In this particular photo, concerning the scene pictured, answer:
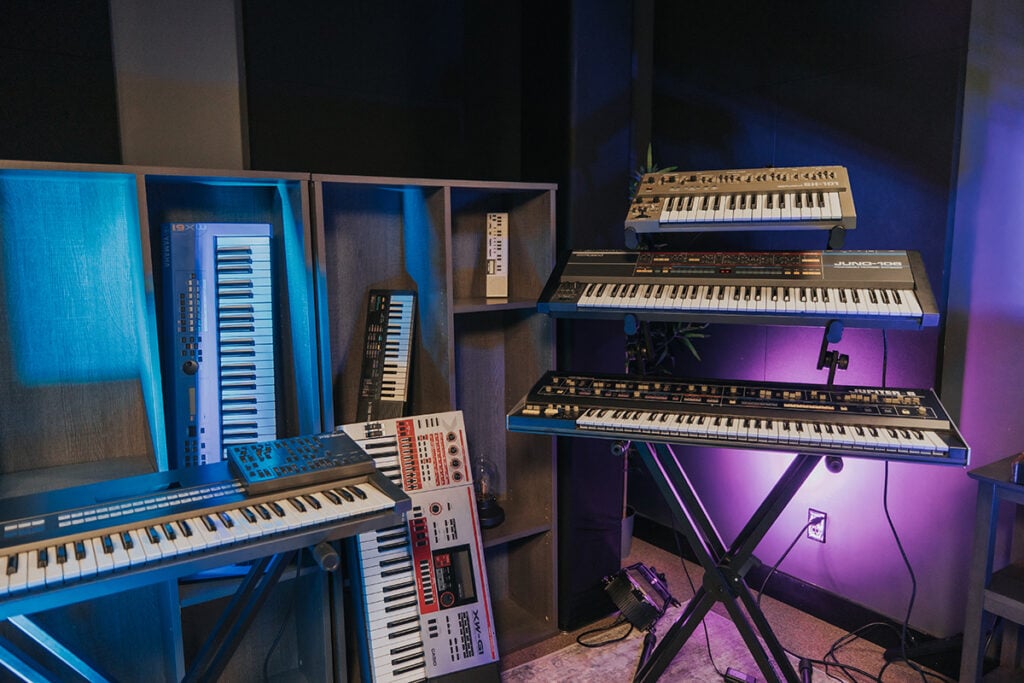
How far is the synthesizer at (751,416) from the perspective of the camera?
1688 mm

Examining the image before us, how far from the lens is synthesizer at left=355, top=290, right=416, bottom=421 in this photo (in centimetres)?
233

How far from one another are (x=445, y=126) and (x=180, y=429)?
5.33 ft

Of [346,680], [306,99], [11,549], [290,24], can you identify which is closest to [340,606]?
[346,680]

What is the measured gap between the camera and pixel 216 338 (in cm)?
197

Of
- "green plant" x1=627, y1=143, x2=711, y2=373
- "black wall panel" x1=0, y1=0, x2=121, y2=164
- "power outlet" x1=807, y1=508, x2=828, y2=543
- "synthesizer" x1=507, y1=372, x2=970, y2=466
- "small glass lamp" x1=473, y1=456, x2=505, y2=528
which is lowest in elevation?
"power outlet" x1=807, y1=508, x2=828, y2=543

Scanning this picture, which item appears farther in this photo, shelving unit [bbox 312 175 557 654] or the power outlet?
the power outlet

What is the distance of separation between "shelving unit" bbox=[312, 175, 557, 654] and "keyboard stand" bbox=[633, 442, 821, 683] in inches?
22.7

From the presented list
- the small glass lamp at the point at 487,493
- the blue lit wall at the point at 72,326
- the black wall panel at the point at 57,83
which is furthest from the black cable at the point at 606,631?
the black wall panel at the point at 57,83

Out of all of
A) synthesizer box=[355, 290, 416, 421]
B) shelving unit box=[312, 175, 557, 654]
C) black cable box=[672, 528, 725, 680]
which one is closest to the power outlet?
black cable box=[672, 528, 725, 680]

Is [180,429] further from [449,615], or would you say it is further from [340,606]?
[449,615]

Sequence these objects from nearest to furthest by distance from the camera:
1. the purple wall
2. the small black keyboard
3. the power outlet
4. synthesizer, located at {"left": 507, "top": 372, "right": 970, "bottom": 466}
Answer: the small black keyboard, synthesizer, located at {"left": 507, "top": 372, "right": 970, "bottom": 466}, the purple wall, the power outlet

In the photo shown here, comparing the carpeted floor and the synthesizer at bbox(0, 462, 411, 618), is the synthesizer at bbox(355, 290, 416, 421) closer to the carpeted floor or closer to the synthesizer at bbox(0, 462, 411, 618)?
the synthesizer at bbox(0, 462, 411, 618)

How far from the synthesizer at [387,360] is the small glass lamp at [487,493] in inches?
17.7

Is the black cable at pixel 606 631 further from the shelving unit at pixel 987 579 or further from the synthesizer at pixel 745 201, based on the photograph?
the synthesizer at pixel 745 201
